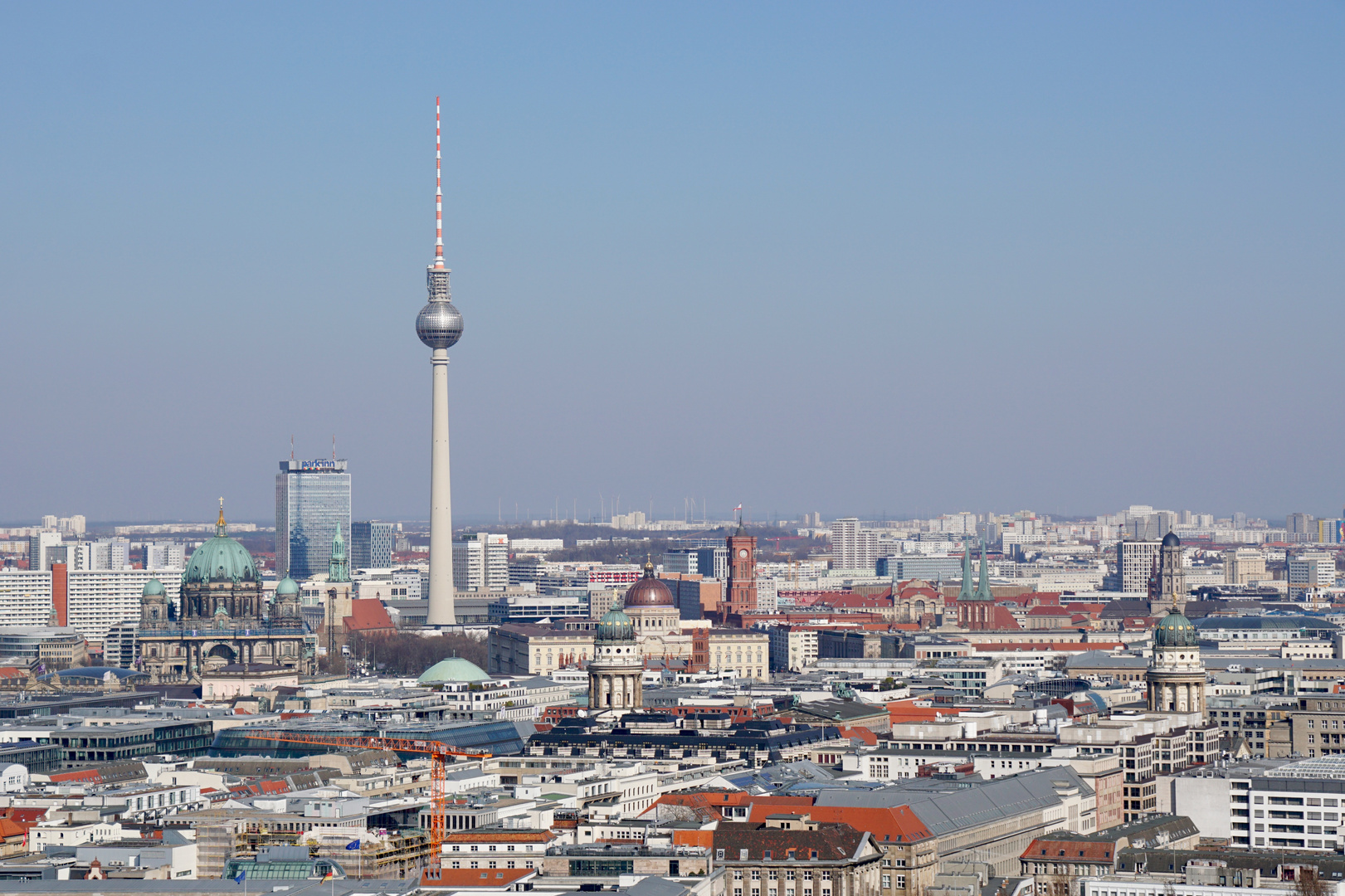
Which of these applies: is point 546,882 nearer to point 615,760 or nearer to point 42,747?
point 615,760

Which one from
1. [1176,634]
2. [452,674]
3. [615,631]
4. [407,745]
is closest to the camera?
[407,745]

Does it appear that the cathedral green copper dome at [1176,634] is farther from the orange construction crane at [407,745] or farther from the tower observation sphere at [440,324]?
the tower observation sphere at [440,324]

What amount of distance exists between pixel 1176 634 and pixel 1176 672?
70.9 inches

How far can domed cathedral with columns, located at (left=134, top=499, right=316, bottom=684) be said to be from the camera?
18438 centimetres

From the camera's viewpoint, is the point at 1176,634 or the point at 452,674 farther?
the point at 452,674

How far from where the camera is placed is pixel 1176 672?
128 meters

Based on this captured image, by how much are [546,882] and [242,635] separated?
107531mm

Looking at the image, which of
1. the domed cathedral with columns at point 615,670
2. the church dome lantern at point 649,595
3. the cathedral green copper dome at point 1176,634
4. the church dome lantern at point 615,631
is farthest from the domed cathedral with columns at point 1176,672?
the church dome lantern at point 649,595

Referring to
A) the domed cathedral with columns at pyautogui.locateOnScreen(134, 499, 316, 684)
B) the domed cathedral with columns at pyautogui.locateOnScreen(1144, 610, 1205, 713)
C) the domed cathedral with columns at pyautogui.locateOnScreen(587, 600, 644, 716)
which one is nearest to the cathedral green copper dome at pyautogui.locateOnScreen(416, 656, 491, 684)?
the domed cathedral with columns at pyautogui.locateOnScreen(587, 600, 644, 716)

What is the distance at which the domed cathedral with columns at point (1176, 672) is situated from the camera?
128 meters

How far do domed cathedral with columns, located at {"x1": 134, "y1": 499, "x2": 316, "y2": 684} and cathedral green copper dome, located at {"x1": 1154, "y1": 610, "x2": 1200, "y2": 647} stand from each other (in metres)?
65.8

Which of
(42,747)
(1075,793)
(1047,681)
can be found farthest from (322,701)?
(1075,793)

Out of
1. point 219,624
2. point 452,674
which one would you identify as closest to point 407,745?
point 452,674

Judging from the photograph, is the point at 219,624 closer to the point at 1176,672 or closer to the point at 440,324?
the point at 440,324
